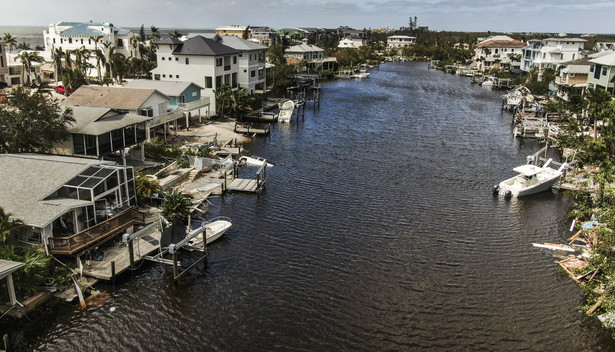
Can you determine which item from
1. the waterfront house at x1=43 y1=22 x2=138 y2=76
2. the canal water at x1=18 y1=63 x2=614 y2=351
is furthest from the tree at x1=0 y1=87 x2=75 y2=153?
the waterfront house at x1=43 y1=22 x2=138 y2=76

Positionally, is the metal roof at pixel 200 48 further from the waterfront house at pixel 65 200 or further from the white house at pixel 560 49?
the white house at pixel 560 49

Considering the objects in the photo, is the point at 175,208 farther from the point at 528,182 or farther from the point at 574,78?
the point at 574,78

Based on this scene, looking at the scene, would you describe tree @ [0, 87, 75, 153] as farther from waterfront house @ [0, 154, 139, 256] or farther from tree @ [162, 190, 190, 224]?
tree @ [162, 190, 190, 224]

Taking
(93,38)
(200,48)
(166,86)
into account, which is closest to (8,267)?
(166,86)

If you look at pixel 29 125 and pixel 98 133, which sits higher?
pixel 29 125

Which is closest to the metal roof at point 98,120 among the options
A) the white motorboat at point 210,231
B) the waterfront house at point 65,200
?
the waterfront house at point 65,200

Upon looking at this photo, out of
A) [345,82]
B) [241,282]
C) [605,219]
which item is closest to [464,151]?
[605,219]
